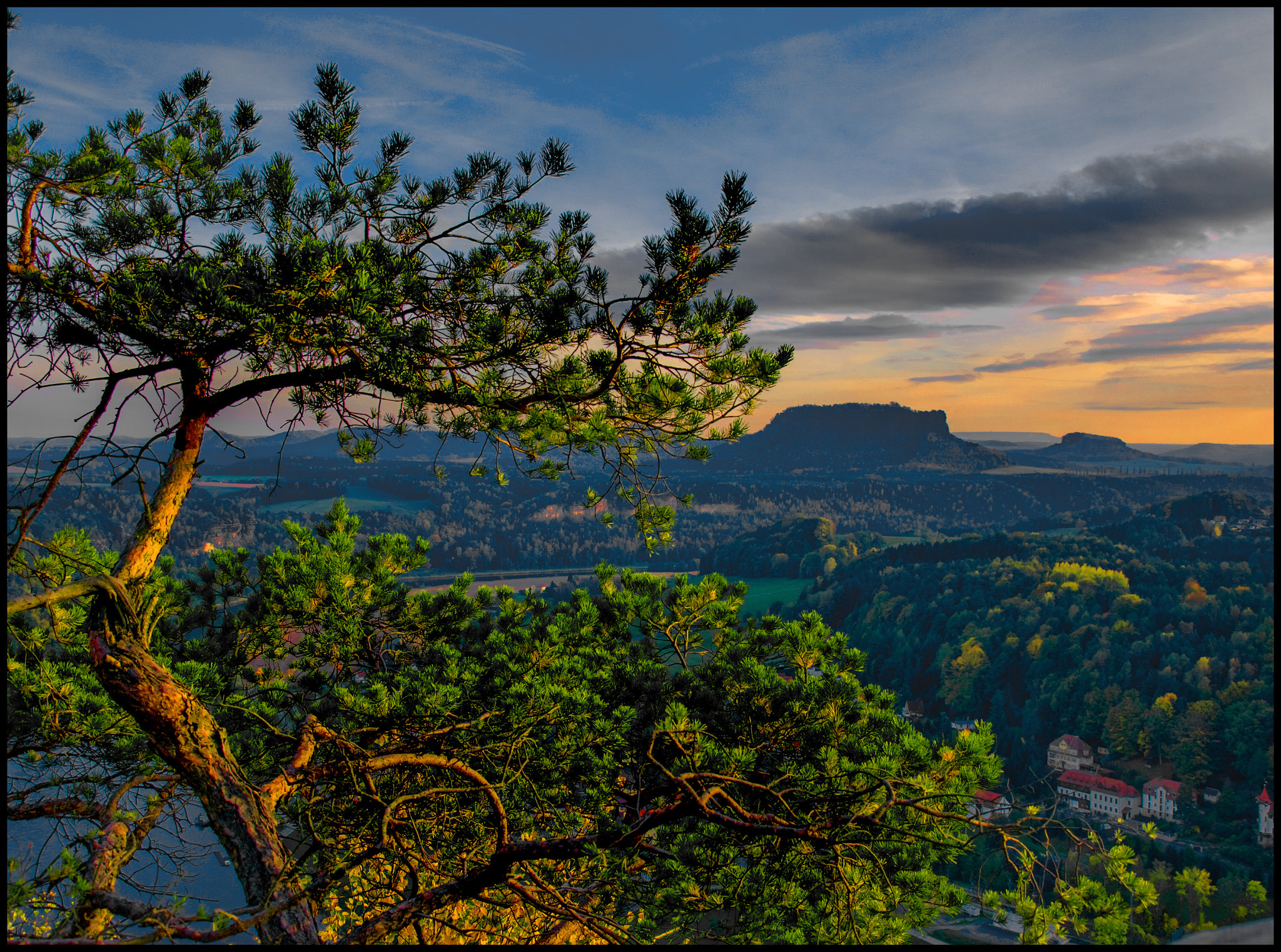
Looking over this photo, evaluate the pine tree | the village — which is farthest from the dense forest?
the pine tree

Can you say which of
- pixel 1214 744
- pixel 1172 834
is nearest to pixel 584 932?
pixel 1172 834

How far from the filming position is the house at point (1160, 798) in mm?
67562

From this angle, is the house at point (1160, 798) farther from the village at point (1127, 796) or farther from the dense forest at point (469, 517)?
the dense forest at point (469, 517)

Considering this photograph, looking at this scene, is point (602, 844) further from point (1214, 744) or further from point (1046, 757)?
point (1214, 744)

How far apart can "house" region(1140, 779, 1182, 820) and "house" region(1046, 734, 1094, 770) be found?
6283 millimetres

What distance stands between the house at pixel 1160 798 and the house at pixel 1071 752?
6.28m

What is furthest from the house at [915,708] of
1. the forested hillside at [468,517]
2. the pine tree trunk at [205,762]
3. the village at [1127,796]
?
the pine tree trunk at [205,762]

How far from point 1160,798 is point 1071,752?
320 inches

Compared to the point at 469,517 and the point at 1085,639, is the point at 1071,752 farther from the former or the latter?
the point at 469,517

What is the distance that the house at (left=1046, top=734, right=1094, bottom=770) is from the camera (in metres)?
73.4

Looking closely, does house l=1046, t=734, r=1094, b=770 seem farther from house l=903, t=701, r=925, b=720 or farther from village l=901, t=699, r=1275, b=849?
house l=903, t=701, r=925, b=720

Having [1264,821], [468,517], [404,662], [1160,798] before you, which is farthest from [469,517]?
[404,662]

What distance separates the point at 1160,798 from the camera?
221 ft

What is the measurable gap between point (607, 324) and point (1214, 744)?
94.8m
